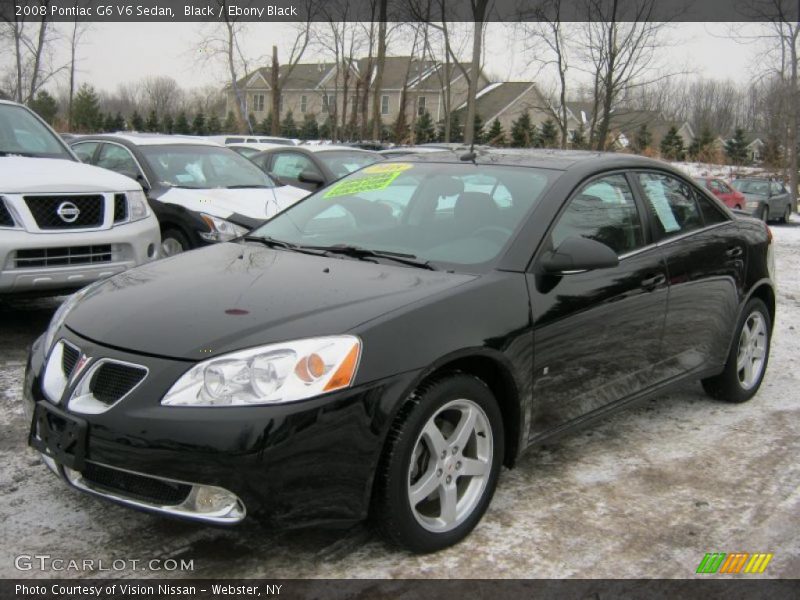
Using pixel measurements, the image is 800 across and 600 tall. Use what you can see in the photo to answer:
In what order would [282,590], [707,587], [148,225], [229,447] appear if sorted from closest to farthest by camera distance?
1. [229,447]
2. [282,590]
3. [707,587]
4. [148,225]

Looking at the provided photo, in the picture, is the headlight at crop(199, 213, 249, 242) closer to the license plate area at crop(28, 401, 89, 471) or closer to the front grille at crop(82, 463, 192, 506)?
the license plate area at crop(28, 401, 89, 471)

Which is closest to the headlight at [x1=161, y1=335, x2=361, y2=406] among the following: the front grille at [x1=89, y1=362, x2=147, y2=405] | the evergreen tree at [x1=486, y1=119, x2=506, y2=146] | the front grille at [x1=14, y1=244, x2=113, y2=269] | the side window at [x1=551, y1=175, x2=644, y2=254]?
the front grille at [x1=89, y1=362, x2=147, y2=405]

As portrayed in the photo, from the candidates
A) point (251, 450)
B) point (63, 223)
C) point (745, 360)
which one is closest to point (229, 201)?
point (63, 223)

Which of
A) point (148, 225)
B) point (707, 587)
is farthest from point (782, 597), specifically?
point (148, 225)

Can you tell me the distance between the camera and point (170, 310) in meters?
2.93

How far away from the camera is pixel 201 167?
833 centimetres

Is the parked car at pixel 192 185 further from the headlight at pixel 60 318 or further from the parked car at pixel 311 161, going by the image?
the headlight at pixel 60 318

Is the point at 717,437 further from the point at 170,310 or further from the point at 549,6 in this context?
the point at 549,6

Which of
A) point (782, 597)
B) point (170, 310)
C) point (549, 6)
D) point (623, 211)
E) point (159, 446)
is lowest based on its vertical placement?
point (782, 597)

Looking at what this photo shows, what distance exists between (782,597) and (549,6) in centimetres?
1737

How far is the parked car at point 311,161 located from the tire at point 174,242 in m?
3.40

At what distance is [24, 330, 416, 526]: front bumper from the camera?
8.16 feet

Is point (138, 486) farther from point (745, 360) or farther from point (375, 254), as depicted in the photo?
point (745, 360)

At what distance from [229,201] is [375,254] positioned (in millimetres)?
4502
